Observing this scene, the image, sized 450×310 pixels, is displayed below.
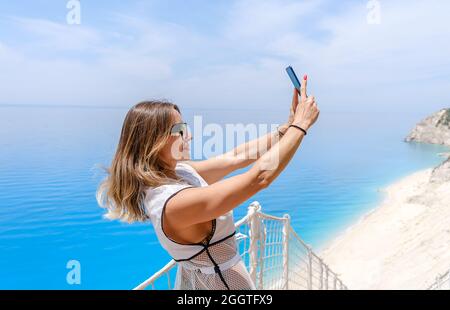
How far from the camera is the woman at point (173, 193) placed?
1.21m

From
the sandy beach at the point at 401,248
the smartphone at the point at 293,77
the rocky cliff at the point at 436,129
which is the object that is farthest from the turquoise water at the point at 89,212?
the rocky cliff at the point at 436,129

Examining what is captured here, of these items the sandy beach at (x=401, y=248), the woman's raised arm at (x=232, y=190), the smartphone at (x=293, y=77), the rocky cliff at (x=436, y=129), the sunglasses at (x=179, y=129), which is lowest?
the sandy beach at (x=401, y=248)

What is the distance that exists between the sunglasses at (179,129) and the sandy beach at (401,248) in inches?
324

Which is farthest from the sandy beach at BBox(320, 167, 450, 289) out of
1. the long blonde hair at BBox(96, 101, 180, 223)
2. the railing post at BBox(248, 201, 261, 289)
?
the long blonde hair at BBox(96, 101, 180, 223)

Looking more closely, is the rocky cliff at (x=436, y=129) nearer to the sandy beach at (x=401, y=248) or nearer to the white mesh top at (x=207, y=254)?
the sandy beach at (x=401, y=248)

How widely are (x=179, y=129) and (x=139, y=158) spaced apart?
0.16 meters

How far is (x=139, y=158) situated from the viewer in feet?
4.36

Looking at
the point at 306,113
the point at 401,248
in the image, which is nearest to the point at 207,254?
the point at 306,113

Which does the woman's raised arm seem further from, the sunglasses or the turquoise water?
the turquoise water

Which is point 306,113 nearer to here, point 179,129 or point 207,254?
point 179,129

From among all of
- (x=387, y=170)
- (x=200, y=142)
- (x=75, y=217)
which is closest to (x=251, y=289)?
(x=200, y=142)

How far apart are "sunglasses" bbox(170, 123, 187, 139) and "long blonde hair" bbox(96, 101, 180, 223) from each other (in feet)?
0.05

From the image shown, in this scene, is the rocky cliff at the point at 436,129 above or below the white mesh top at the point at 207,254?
above
